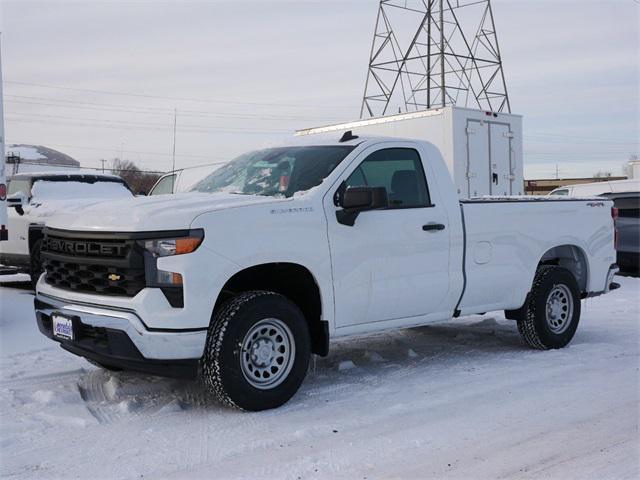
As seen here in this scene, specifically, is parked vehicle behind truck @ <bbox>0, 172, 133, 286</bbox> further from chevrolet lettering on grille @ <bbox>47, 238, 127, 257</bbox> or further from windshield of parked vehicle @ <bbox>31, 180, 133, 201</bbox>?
chevrolet lettering on grille @ <bbox>47, 238, 127, 257</bbox>

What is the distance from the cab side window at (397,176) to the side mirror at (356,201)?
0.38 m

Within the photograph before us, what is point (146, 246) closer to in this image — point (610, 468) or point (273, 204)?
point (273, 204)

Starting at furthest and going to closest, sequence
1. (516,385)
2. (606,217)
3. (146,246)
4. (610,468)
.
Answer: (606,217), (516,385), (146,246), (610,468)

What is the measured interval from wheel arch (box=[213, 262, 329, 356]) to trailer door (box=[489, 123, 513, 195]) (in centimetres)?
1089

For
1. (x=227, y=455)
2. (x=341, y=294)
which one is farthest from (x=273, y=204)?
(x=227, y=455)

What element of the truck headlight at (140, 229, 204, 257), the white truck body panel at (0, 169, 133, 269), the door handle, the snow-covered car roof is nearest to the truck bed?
the door handle

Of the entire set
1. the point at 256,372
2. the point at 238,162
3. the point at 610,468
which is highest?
the point at 238,162

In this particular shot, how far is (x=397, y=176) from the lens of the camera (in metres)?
6.46

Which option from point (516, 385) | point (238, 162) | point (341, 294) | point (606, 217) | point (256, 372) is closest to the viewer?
point (256, 372)

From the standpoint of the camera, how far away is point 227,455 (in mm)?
4457

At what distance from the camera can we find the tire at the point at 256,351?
511cm

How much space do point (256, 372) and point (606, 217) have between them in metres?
4.69

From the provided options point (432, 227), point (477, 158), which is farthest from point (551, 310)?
point (477, 158)

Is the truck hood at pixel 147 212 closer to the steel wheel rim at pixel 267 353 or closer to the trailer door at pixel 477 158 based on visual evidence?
the steel wheel rim at pixel 267 353
